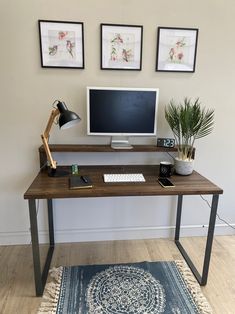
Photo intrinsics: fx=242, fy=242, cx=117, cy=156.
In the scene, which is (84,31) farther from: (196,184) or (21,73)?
(196,184)

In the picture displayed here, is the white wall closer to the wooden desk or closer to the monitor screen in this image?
the monitor screen

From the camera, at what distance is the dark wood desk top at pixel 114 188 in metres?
1.52

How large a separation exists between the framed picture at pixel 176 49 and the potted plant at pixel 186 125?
28cm

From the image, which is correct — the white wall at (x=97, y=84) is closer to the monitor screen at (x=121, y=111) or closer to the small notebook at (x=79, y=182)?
the monitor screen at (x=121, y=111)

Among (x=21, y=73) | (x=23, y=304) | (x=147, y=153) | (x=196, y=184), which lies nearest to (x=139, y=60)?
(x=147, y=153)

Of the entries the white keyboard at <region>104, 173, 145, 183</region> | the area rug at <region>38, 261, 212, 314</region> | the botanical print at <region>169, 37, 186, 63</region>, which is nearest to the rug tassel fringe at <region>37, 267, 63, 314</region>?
the area rug at <region>38, 261, 212, 314</region>

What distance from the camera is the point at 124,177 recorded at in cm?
181

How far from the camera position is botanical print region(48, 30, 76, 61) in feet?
6.09

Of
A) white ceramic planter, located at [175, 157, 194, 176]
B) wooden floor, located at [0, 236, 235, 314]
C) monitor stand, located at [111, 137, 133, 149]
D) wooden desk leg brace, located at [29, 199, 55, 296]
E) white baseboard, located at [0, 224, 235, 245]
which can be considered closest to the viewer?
wooden desk leg brace, located at [29, 199, 55, 296]

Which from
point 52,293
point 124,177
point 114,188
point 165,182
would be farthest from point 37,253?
point 165,182

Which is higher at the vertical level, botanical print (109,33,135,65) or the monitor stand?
botanical print (109,33,135,65)

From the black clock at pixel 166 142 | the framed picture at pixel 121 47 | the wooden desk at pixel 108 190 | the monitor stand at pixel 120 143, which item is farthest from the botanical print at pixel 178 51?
the wooden desk at pixel 108 190

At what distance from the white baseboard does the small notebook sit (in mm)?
753

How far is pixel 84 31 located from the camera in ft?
6.16
